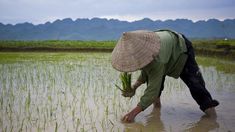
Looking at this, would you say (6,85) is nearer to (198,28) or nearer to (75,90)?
(75,90)

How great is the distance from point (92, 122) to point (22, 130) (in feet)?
2.42

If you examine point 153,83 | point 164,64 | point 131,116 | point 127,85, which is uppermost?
point 164,64

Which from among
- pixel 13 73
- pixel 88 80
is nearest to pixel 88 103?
pixel 88 80

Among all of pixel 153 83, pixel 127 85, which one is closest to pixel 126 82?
pixel 127 85

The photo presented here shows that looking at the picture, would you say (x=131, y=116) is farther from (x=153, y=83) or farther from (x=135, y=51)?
(x=135, y=51)

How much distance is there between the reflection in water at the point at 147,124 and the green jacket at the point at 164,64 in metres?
0.29

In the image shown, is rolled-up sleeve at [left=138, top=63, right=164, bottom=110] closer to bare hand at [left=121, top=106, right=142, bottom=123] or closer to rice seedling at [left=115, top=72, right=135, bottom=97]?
bare hand at [left=121, top=106, right=142, bottom=123]

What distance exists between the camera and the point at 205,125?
11.3 feet

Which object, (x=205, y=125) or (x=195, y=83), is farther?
(x=195, y=83)

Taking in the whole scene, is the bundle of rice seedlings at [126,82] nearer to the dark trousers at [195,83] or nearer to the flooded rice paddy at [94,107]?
the flooded rice paddy at [94,107]

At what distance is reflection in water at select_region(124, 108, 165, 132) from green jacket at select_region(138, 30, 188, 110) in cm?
29

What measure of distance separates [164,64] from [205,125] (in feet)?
2.86

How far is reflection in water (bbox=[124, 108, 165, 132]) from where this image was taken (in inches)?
130

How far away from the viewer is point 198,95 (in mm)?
3607
